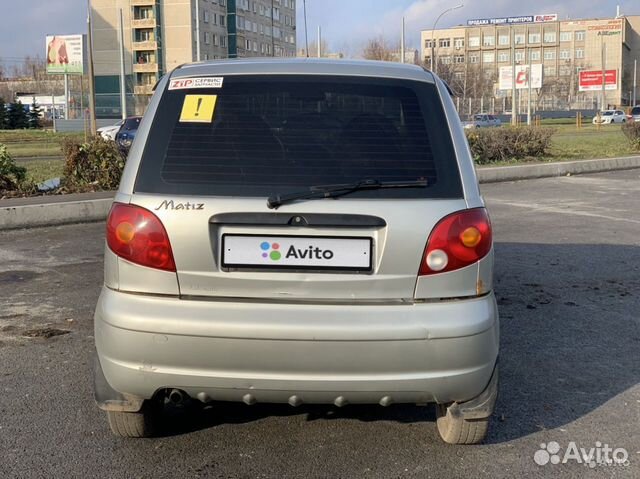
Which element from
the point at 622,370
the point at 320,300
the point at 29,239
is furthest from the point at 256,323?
the point at 29,239

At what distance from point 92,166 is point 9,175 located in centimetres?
132

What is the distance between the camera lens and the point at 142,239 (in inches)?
117

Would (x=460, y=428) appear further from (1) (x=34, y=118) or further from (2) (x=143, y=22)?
(2) (x=143, y=22)

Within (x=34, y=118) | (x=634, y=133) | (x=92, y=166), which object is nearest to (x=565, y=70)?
(x=34, y=118)

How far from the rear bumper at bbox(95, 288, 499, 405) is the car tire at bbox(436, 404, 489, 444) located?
397mm

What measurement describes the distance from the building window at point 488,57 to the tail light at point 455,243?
13318 cm

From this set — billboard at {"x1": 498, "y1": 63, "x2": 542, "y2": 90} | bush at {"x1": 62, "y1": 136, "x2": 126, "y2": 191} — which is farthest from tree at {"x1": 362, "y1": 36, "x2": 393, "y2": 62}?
bush at {"x1": 62, "y1": 136, "x2": 126, "y2": 191}

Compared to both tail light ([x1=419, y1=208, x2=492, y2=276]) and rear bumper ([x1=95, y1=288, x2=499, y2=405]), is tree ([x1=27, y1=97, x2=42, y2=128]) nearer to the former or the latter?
rear bumper ([x1=95, y1=288, x2=499, y2=405])

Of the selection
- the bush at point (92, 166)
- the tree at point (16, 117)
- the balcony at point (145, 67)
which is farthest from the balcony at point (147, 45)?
the bush at point (92, 166)

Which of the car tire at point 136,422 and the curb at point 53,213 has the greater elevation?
the curb at point 53,213

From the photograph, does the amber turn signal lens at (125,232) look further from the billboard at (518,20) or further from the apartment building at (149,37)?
the billboard at (518,20)

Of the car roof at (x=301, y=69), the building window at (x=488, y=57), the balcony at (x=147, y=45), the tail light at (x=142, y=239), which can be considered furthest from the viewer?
the building window at (x=488, y=57)

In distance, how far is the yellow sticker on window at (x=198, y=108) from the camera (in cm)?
309

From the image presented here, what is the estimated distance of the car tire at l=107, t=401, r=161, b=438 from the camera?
3309mm
